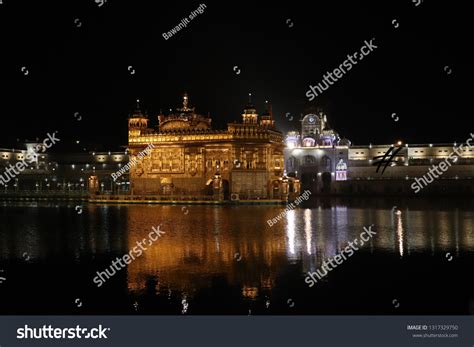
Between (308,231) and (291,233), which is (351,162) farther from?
(291,233)

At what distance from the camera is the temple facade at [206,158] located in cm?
5809

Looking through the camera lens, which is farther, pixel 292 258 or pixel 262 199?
pixel 262 199

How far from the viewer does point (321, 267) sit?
1744 cm

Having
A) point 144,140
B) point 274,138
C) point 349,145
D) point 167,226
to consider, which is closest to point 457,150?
point 349,145

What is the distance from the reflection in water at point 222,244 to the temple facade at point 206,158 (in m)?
22.4

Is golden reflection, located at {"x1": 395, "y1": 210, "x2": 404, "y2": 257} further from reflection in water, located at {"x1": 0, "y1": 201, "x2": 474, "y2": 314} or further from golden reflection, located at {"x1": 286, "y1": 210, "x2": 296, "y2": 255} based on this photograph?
golden reflection, located at {"x1": 286, "y1": 210, "x2": 296, "y2": 255}

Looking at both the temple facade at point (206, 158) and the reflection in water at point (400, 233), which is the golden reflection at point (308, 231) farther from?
the temple facade at point (206, 158)

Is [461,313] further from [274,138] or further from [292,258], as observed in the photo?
[274,138]

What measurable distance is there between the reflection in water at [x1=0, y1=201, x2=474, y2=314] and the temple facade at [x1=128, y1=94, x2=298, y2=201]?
22.4m

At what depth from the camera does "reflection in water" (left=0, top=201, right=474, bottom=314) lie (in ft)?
51.8

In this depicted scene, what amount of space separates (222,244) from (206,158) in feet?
127

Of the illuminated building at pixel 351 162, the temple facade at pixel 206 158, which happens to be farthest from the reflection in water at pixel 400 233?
the illuminated building at pixel 351 162

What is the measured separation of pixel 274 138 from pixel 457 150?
116 ft

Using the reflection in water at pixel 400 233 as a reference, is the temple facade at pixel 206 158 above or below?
above
